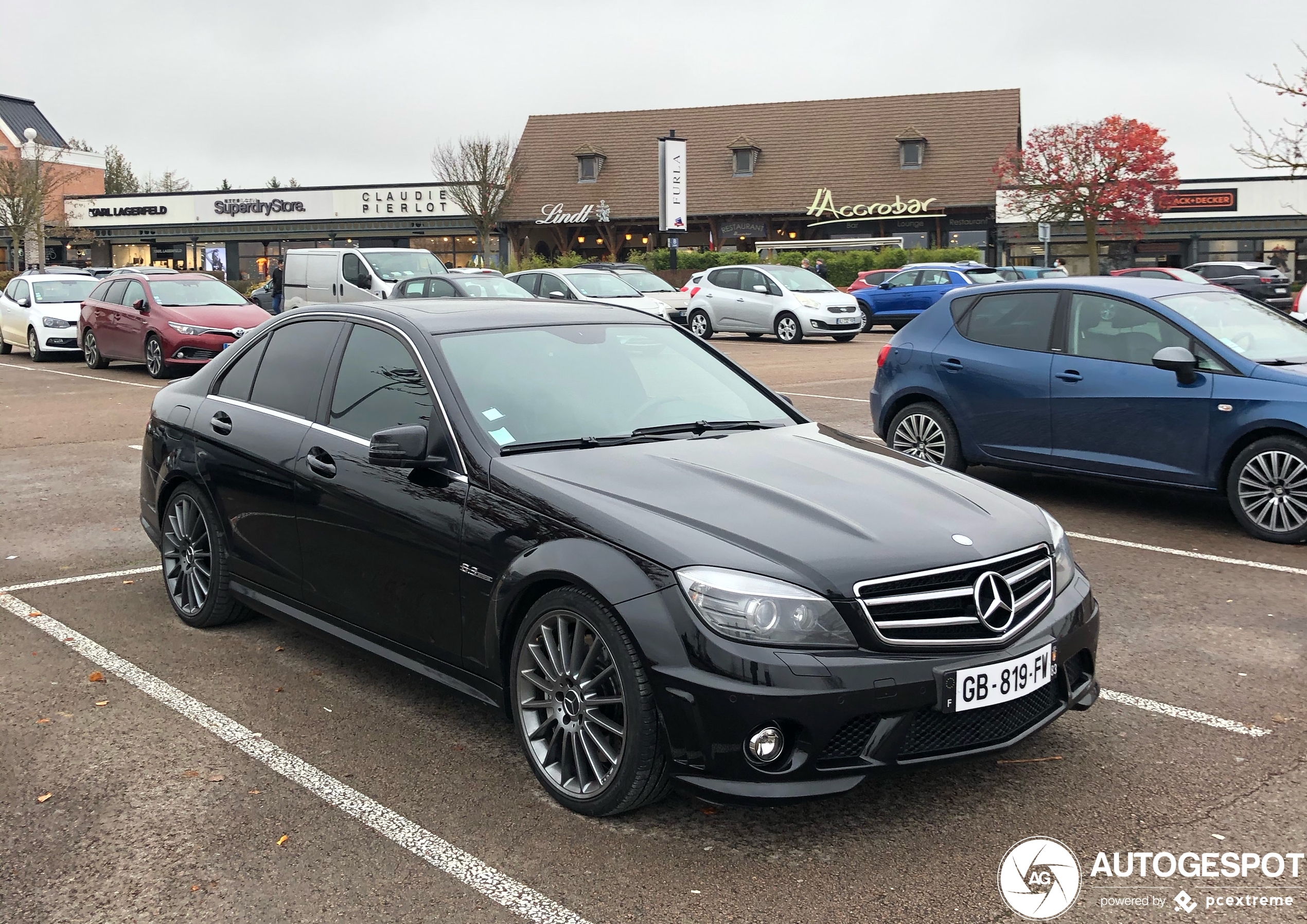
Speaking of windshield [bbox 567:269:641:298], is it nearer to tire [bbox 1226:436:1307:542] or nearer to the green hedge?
the green hedge

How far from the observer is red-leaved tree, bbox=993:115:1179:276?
43.3m

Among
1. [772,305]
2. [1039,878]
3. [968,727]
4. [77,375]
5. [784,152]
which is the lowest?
[1039,878]

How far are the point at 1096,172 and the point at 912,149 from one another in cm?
766

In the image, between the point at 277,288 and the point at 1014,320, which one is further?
the point at 277,288

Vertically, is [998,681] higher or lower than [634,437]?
lower

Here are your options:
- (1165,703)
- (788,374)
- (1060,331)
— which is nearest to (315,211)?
(788,374)

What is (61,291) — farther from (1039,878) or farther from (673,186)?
(673,186)

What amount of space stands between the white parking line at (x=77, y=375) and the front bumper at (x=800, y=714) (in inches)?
608

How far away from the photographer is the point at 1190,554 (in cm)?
732

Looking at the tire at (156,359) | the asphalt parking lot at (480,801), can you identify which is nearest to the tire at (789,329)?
the tire at (156,359)

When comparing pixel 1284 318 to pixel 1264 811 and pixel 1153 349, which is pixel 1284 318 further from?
pixel 1264 811

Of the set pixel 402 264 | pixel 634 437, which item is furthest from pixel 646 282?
pixel 634 437

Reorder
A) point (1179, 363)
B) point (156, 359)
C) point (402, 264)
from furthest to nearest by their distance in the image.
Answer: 1. point (402, 264)
2. point (156, 359)
3. point (1179, 363)

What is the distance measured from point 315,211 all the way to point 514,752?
56598mm
